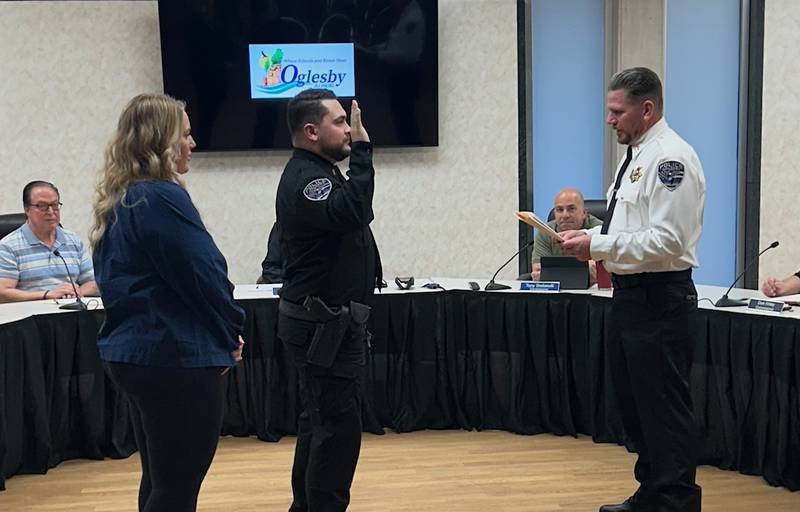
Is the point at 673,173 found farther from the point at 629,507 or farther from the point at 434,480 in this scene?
the point at 434,480

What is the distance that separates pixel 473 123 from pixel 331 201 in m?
3.37

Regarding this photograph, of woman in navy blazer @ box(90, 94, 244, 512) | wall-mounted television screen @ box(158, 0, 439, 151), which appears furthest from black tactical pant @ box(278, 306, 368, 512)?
wall-mounted television screen @ box(158, 0, 439, 151)

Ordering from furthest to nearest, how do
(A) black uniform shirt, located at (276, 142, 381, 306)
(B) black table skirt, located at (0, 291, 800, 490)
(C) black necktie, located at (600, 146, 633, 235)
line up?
1. (B) black table skirt, located at (0, 291, 800, 490)
2. (C) black necktie, located at (600, 146, 633, 235)
3. (A) black uniform shirt, located at (276, 142, 381, 306)

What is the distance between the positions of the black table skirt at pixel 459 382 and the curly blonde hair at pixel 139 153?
5.48 feet

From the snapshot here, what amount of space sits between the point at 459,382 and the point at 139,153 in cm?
241

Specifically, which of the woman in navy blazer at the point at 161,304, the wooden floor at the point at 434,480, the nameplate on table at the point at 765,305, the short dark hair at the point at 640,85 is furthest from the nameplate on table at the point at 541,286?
the woman in navy blazer at the point at 161,304

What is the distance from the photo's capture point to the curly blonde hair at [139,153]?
6.40ft

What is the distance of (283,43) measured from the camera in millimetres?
5336

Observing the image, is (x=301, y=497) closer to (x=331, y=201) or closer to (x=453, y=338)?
(x=331, y=201)

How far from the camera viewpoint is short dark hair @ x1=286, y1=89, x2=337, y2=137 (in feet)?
8.14

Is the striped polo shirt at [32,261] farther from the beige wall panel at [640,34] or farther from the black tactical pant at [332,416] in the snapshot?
the beige wall panel at [640,34]

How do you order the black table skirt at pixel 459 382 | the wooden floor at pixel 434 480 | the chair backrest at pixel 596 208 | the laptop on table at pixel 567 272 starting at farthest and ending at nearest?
the chair backrest at pixel 596 208 < the laptop on table at pixel 567 272 < the black table skirt at pixel 459 382 < the wooden floor at pixel 434 480

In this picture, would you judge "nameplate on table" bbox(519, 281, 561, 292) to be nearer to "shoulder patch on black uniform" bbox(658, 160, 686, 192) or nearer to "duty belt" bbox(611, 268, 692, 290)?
"duty belt" bbox(611, 268, 692, 290)

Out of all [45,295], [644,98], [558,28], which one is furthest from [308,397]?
[558,28]
